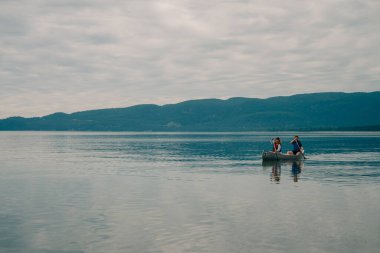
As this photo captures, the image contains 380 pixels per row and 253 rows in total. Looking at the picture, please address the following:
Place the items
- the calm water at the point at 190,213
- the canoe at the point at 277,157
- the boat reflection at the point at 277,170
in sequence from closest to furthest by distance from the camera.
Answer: the calm water at the point at 190,213 < the boat reflection at the point at 277,170 < the canoe at the point at 277,157

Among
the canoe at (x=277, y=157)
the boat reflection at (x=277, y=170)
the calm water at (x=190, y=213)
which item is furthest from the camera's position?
the canoe at (x=277, y=157)

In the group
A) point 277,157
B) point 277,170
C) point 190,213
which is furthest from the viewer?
point 277,157

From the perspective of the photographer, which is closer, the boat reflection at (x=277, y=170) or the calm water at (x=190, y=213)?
the calm water at (x=190, y=213)

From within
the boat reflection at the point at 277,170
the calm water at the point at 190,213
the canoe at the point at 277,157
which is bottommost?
the calm water at the point at 190,213

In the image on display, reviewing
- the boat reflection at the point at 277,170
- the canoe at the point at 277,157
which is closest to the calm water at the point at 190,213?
the boat reflection at the point at 277,170

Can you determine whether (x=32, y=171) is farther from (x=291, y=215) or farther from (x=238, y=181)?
(x=291, y=215)

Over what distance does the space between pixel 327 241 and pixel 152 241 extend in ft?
23.0

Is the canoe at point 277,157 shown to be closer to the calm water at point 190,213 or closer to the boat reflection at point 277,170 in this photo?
the boat reflection at point 277,170

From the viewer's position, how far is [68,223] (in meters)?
21.9

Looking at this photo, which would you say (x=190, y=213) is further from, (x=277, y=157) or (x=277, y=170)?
(x=277, y=157)

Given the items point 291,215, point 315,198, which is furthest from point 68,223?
point 315,198

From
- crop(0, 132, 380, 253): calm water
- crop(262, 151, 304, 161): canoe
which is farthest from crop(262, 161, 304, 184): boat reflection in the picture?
crop(262, 151, 304, 161): canoe

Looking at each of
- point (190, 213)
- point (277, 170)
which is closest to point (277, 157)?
point (277, 170)

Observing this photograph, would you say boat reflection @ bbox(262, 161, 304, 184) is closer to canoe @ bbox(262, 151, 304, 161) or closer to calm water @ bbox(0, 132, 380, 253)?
calm water @ bbox(0, 132, 380, 253)
